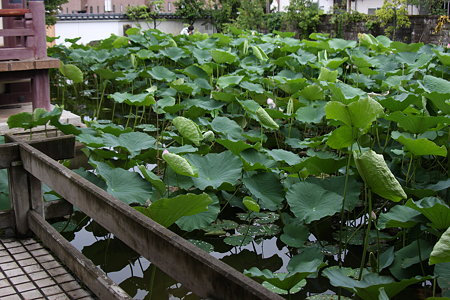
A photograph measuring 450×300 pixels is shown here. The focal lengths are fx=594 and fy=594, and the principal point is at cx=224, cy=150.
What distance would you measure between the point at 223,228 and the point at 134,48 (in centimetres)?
459

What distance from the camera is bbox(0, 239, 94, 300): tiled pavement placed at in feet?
6.44

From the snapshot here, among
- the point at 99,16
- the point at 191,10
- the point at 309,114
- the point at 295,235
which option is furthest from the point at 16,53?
the point at 99,16

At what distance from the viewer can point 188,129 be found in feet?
10.5

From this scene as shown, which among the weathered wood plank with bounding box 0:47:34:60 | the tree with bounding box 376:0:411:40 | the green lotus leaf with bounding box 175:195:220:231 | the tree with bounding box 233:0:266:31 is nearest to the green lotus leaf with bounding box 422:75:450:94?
the green lotus leaf with bounding box 175:195:220:231

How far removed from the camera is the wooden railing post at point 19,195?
8.16 ft

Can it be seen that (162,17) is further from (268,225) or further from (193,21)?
(268,225)

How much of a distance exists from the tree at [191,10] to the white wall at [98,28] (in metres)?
0.33

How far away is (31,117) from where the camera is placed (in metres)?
3.33

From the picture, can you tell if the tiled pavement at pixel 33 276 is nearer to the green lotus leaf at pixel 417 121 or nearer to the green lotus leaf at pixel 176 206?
the green lotus leaf at pixel 176 206

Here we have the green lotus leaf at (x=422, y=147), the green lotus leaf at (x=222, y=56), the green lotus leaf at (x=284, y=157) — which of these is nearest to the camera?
the green lotus leaf at (x=422, y=147)

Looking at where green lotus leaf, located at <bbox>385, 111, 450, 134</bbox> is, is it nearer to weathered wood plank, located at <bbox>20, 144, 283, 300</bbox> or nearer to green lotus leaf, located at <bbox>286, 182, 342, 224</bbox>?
green lotus leaf, located at <bbox>286, 182, 342, 224</bbox>

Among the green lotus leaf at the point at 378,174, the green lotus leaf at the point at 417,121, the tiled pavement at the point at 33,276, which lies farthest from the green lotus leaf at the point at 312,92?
the tiled pavement at the point at 33,276

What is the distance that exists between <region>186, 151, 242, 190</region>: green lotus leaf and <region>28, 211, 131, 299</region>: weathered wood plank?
2.33 feet

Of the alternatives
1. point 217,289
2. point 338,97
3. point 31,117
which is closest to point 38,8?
point 31,117
